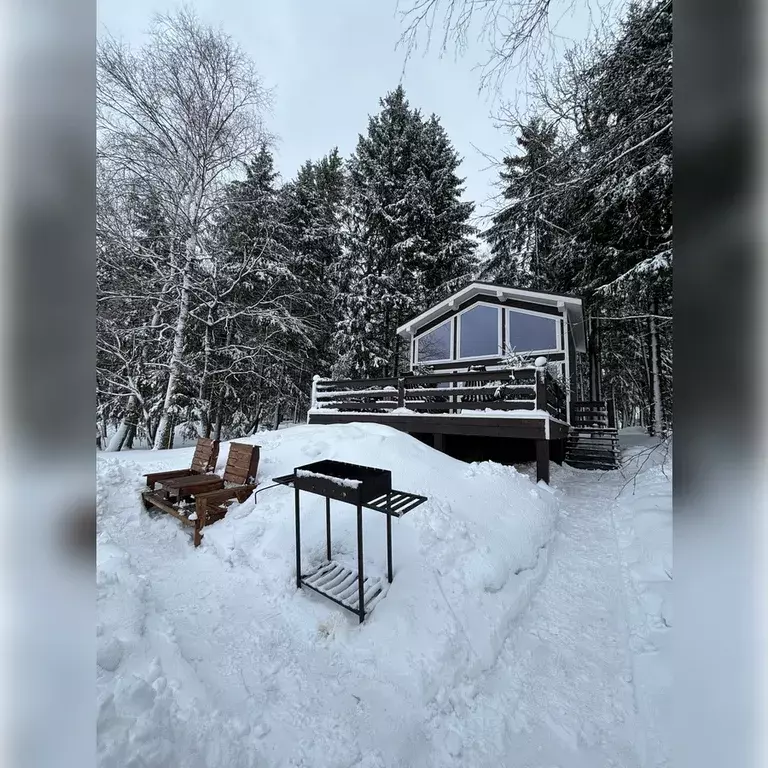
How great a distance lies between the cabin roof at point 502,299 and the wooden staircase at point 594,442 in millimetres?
2672

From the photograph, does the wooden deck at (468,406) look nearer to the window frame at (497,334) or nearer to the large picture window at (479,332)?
the window frame at (497,334)

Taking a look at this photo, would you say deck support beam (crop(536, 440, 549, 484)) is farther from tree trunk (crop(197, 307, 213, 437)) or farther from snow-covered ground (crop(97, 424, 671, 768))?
tree trunk (crop(197, 307, 213, 437))

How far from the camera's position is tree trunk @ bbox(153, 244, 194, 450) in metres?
7.81

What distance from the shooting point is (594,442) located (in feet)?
32.2

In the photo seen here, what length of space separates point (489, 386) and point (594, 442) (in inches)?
212

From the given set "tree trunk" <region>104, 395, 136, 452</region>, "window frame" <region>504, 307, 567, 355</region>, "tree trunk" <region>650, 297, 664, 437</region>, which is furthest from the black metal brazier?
"tree trunk" <region>104, 395, 136, 452</region>

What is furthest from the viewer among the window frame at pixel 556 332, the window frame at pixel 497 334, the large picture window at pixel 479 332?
the large picture window at pixel 479 332

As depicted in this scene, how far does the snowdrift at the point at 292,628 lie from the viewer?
1.70 metres

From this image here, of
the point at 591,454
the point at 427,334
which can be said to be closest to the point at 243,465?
the point at 427,334

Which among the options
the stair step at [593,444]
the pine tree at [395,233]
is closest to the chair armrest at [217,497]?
the stair step at [593,444]

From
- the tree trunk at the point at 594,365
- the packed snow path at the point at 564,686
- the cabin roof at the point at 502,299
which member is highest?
the cabin roof at the point at 502,299

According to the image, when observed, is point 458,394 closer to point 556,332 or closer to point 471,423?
point 471,423
